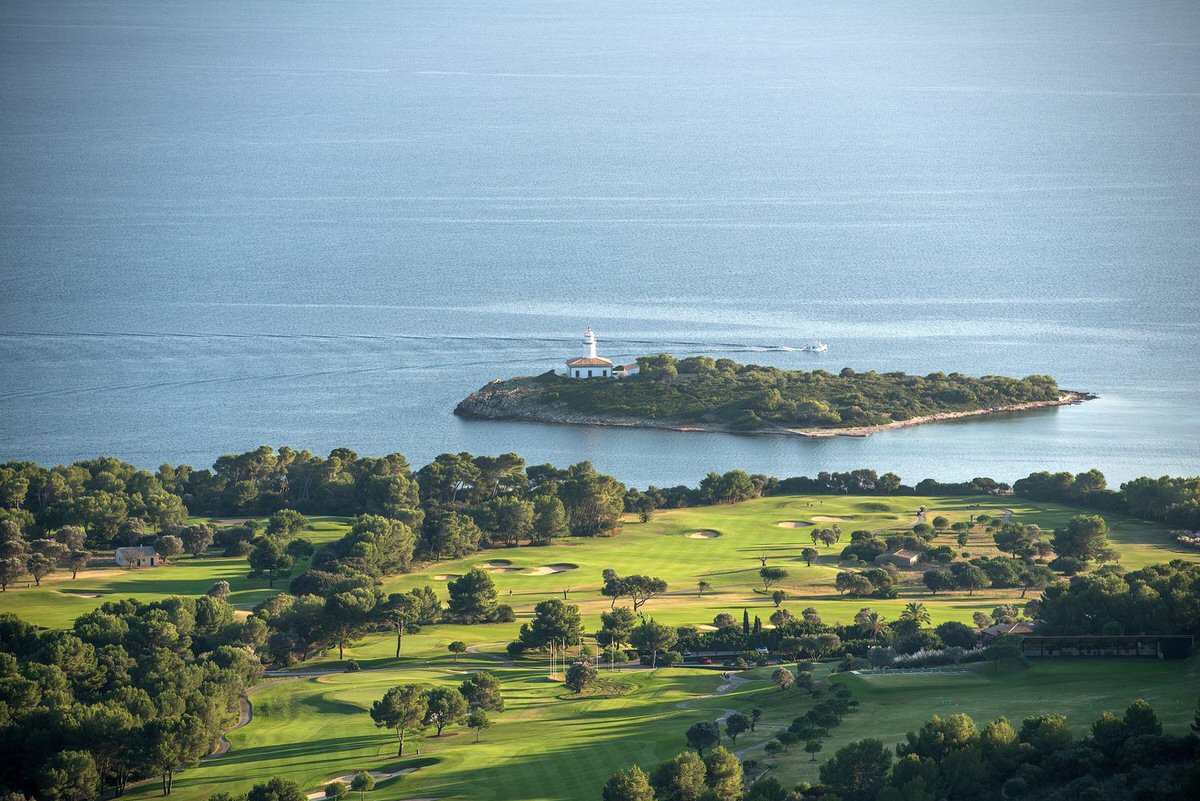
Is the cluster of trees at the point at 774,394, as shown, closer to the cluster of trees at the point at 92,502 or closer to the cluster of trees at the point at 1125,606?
the cluster of trees at the point at 92,502

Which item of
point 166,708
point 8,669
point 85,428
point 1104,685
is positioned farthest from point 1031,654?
point 85,428

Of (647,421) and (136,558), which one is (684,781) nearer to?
(136,558)

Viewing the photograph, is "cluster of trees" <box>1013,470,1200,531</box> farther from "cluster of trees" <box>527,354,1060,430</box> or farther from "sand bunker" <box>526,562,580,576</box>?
"sand bunker" <box>526,562,580,576</box>

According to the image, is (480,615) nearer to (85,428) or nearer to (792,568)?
(792,568)

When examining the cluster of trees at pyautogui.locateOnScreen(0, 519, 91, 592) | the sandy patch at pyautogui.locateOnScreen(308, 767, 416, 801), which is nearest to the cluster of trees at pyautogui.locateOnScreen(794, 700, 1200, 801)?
the sandy patch at pyautogui.locateOnScreen(308, 767, 416, 801)

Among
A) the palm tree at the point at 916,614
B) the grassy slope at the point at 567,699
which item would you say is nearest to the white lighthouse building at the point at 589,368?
the grassy slope at the point at 567,699

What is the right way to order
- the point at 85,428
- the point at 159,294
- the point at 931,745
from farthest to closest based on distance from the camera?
1. the point at 159,294
2. the point at 85,428
3. the point at 931,745
